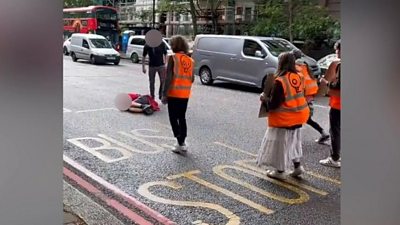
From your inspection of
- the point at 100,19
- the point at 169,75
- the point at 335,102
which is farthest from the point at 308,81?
the point at 100,19

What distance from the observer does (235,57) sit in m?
11.9

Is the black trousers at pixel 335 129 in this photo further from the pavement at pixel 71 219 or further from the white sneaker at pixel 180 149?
the pavement at pixel 71 219

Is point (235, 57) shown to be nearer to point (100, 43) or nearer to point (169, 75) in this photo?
point (100, 43)

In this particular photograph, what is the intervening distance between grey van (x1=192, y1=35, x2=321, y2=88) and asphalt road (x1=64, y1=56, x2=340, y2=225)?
192 centimetres

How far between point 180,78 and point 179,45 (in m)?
0.42

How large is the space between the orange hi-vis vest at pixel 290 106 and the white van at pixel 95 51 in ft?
26.0

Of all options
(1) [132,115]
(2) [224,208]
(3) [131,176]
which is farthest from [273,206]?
(1) [132,115]

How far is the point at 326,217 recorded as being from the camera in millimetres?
3822

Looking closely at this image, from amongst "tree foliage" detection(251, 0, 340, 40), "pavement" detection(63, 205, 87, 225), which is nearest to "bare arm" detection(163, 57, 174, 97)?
"pavement" detection(63, 205, 87, 225)

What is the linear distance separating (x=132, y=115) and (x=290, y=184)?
446 centimetres

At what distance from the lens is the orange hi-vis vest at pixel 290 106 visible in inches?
178
